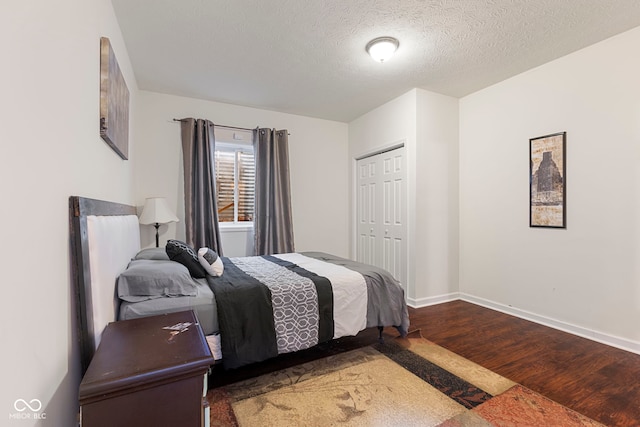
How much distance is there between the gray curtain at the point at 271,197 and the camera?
4.08 m

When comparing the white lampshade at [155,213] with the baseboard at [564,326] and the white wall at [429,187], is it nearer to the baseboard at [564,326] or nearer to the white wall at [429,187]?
the white wall at [429,187]

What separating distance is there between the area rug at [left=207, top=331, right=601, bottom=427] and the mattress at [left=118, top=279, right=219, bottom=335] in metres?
0.45

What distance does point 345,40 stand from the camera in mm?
2545

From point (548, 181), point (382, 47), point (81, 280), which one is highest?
point (382, 47)

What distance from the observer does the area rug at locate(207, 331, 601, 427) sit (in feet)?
5.17

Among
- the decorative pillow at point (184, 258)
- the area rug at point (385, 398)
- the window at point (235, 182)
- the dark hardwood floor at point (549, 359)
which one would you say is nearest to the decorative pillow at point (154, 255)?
the decorative pillow at point (184, 258)

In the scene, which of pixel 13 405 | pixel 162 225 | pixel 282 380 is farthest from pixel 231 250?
pixel 13 405

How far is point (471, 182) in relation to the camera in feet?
12.2

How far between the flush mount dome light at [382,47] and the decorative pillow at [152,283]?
243cm

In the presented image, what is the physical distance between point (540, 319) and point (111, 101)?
4.22 meters

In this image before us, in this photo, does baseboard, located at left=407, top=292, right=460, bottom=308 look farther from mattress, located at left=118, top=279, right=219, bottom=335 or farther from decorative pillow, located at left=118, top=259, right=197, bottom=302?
decorative pillow, located at left=118, top=259, right=197, bottom=302

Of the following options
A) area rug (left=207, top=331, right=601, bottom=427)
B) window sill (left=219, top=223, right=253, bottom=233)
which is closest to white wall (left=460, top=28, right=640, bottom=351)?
area rug (left=207, top=331, right=601, bottom=427)

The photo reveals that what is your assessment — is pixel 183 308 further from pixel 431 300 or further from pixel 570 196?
pixel 570 196

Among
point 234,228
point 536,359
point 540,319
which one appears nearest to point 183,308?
point 234,228
